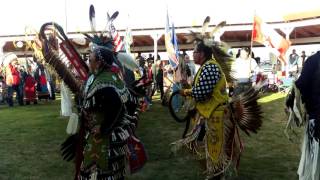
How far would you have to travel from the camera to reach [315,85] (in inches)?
173

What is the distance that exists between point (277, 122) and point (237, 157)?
548cm

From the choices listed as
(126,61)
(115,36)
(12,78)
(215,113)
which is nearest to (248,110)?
(215,113)

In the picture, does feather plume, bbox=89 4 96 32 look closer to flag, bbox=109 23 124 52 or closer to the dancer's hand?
flag, bbox=109 23 124 52

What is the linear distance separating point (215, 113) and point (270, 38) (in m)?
9.29

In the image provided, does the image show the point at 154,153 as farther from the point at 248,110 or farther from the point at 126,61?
the point at 126,61

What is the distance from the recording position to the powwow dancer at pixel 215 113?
517cm

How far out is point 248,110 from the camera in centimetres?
561

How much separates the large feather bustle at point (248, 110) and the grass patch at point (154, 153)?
0.79 metres

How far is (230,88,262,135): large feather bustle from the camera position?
219 inches

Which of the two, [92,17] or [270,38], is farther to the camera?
[270,38]

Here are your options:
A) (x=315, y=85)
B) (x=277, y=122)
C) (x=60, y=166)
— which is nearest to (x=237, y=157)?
(x=315, y=85)

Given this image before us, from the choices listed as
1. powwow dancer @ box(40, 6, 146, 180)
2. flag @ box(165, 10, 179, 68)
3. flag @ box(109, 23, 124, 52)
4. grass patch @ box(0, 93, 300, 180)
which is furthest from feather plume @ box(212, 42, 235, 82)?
flag @ box(165, 10, 179, 68)

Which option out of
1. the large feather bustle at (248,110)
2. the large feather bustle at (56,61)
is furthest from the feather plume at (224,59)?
the large feather bustle at (56,61)

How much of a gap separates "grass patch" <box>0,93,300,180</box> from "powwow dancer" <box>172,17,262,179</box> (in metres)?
0.76
